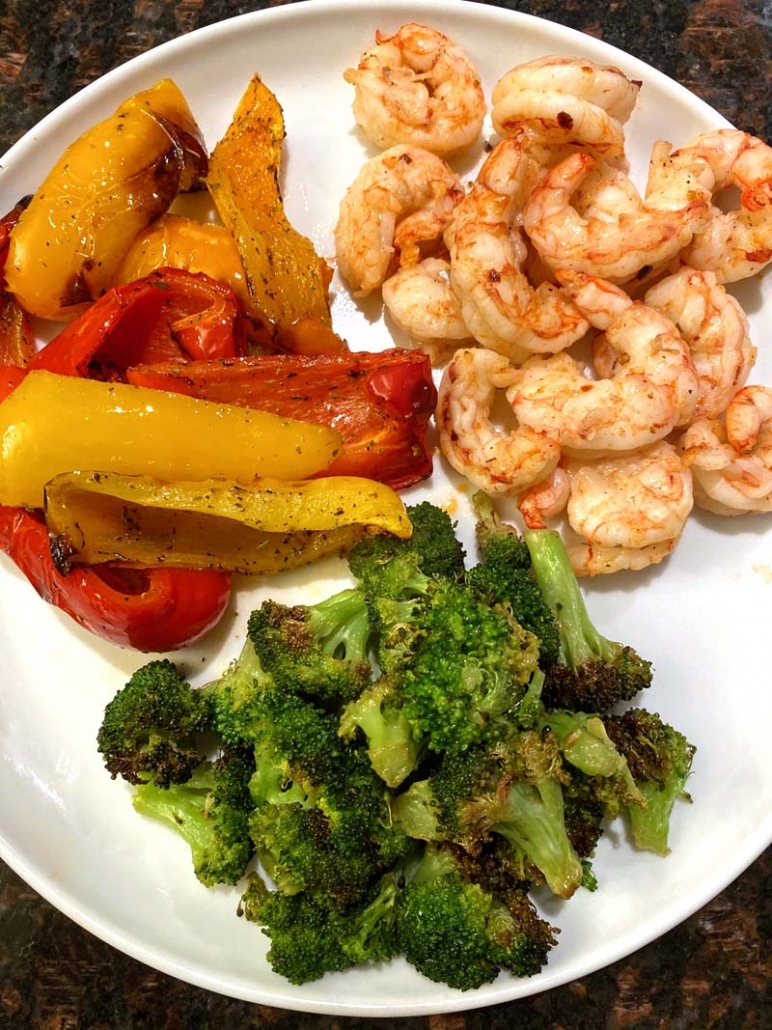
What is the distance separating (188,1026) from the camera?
2.34 meters

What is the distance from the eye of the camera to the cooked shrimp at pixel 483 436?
2.14 meters

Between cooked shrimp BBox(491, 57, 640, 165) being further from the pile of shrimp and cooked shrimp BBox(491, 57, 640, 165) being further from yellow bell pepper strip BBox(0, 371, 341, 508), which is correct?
yellow bell pepper strip BBox(0, 371, 341, 508)

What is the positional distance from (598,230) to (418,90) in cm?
73

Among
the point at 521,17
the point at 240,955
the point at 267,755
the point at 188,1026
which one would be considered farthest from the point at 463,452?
the point at 188,1026

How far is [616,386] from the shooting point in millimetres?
2129

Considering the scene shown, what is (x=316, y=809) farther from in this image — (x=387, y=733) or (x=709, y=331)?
(x=709, y=331)

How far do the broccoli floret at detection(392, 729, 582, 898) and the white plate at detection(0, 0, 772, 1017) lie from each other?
292 millimetres

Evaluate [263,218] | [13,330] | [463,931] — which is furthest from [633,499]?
[13,330]

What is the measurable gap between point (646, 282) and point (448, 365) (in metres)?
0.68

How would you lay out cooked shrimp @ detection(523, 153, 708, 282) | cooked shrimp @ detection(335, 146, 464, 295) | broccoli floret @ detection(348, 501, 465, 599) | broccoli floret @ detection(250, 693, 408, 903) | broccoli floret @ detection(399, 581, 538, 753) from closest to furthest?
1. broccoli floret @ detection(399, 581, 538, 753)
2. broccoli floret @ detection(250, 693, 408, 903)
3. broccoli floret @ detection(348, 501, 465, 599)
4. cooked shrimp @ detection(523, 153, 708, 282)
5. cooked shrimp @ detection(335, 146, 464, 295)

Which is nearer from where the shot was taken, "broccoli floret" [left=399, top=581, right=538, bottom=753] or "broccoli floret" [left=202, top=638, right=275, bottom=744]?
"broccoli floret" [left=399, top=581, right=538, bottom=753]

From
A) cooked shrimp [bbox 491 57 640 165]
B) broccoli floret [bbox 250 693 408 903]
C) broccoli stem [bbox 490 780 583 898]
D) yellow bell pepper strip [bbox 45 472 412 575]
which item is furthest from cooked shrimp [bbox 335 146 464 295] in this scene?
broccoli stem [bbox 490 780 583 898]

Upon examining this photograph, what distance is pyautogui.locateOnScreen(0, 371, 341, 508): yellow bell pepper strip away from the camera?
77.0 inches

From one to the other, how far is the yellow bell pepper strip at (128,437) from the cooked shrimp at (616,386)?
27.1 inches
